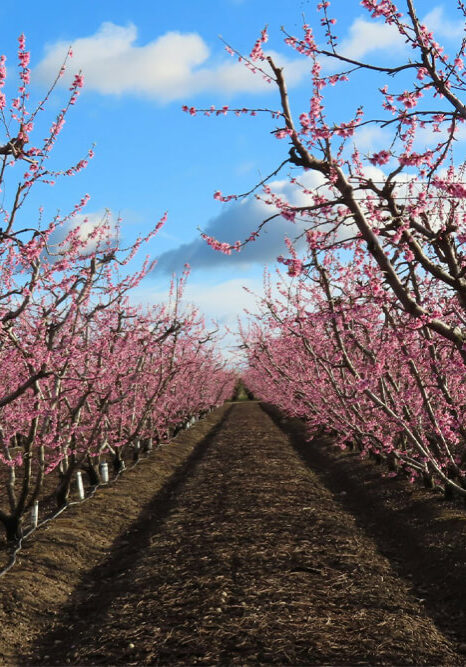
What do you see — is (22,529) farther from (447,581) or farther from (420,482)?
(420,482)

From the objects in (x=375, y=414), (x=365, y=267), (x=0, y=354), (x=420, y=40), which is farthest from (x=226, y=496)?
(x=420, y=40)

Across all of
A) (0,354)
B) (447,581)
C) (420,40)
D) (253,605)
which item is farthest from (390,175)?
(0,354)

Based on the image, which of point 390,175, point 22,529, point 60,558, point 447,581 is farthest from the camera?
point 22,529

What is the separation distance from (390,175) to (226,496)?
869cm

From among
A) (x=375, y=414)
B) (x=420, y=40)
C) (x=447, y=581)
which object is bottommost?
(x=447, y=581)

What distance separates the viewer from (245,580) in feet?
23.0

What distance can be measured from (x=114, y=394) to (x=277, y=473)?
446cm

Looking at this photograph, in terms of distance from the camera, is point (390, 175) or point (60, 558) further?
point (60, 558)

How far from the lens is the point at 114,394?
13922 mm

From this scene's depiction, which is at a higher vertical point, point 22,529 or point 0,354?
point 0,354

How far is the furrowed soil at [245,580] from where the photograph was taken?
5461 mm

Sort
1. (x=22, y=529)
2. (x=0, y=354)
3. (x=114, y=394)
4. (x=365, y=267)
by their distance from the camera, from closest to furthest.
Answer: (x=365, y=267)
(x=22, y=529)
(x=0, y=354)
(x=114, y=394)

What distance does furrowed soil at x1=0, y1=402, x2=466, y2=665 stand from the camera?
5461 mm

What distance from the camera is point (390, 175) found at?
4.88 meters
